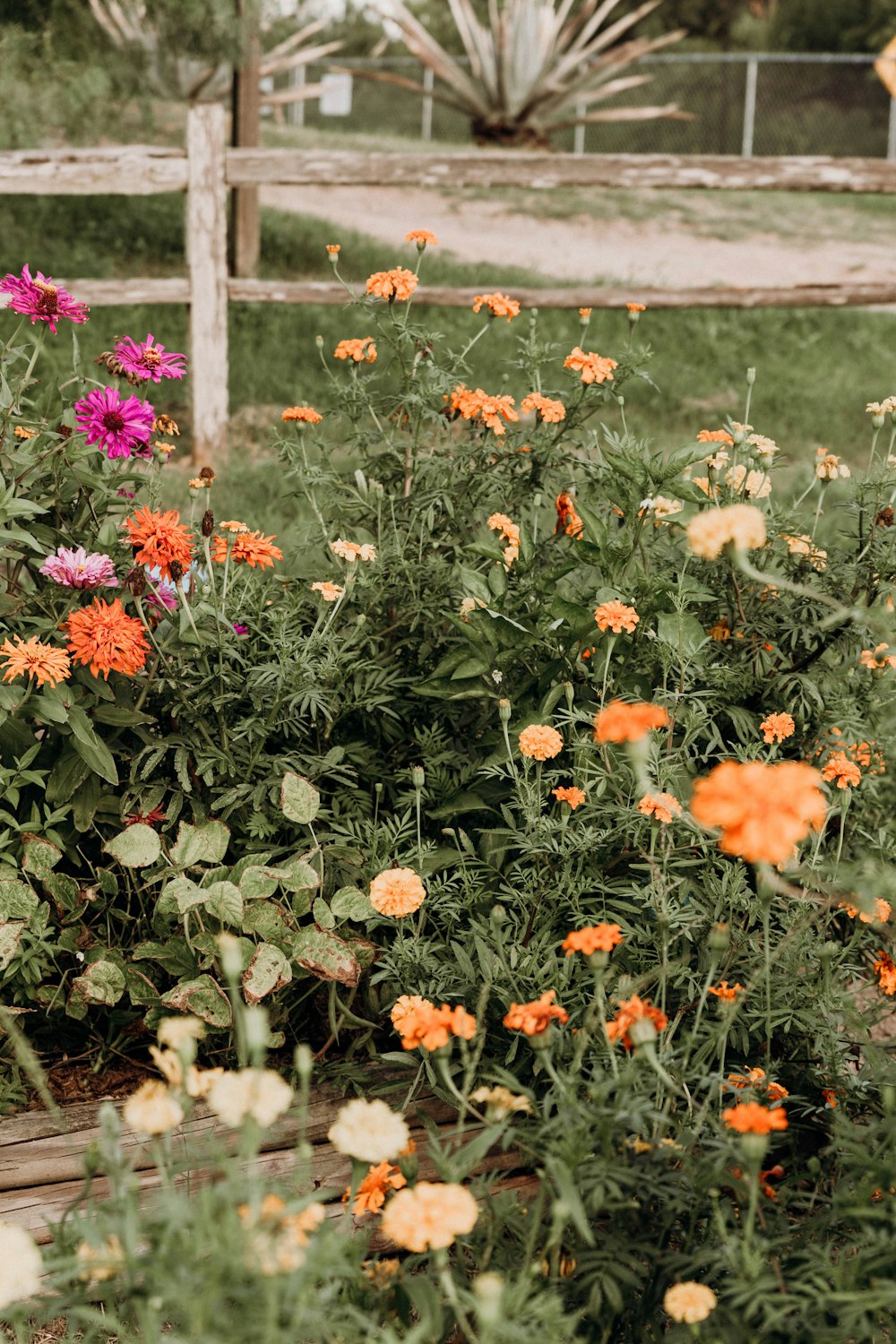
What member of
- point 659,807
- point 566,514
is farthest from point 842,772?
point 566,514

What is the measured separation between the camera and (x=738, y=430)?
6.39ft

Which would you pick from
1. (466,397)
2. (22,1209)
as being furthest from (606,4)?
(22,1209)

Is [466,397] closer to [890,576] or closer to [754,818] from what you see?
[890,576]

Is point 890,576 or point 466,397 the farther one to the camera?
point 466,397

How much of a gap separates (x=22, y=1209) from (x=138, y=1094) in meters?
0.69

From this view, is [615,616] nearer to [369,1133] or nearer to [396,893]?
[396,893]

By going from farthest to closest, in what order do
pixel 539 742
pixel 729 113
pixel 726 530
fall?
pixel 729 113 < pixel 539 742 < pixel 726 530

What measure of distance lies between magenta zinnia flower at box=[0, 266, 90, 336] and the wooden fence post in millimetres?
3128

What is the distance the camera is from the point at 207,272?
4898mm

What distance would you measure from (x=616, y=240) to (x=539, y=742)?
9.90 m

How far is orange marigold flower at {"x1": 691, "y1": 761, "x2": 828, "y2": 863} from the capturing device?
91 cm

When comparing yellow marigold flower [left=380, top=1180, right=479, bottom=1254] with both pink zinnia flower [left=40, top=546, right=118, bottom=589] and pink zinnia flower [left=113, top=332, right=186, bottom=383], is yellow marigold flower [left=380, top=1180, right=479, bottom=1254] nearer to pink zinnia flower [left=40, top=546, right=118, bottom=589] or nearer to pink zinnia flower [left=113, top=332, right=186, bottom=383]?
pink zinnia flower [left=40, top=546, right=118, bottom=589]

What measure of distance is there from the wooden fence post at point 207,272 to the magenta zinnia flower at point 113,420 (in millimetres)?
3225

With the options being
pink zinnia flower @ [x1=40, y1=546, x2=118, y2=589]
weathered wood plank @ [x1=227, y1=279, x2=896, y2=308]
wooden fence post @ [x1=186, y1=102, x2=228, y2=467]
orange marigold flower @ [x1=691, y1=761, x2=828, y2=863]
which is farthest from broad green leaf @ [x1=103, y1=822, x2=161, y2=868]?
wooden fence post @ [x1=186, y1=102, x2=228, y2=467]
